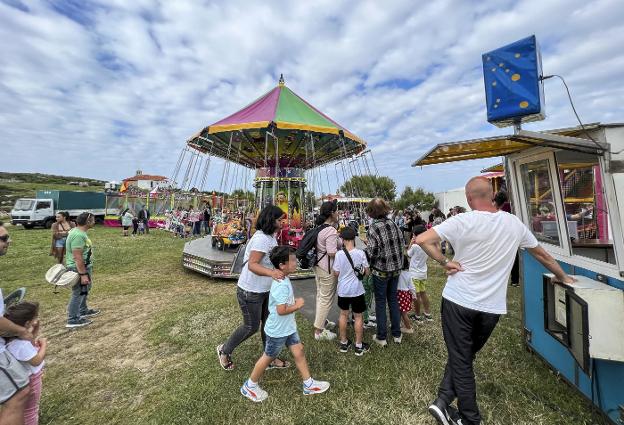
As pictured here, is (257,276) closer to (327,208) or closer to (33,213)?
(327,208)

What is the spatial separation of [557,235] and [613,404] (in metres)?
1.41

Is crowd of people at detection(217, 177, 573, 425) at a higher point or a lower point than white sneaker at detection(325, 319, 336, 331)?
higher

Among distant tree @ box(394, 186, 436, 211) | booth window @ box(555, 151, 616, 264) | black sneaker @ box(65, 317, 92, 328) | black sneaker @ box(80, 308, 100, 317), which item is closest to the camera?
booth window @ box(555, 151, 616, 264)

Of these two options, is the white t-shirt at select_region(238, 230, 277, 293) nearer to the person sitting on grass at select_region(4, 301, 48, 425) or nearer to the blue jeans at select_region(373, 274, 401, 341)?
the blue jeans at select_region(373, 274, 401, 341)

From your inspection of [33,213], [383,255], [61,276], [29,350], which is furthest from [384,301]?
[33,213]

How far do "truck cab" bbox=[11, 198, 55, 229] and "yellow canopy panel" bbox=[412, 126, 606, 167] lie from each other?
83.2 ft

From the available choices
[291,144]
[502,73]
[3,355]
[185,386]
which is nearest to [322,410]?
[185,386]

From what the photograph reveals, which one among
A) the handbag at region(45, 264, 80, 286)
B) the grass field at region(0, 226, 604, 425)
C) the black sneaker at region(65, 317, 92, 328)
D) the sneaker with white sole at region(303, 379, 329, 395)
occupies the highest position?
the handbag at region(45, 264, 80, 286)

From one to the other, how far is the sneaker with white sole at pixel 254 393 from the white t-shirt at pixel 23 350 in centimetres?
158

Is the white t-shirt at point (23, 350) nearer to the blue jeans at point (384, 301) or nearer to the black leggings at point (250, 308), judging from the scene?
the black leggings at point (250, 308)

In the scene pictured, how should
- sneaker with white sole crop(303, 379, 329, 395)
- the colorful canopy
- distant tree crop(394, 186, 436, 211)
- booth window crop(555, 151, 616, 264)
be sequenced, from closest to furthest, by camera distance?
1. booth window crop(555, 151, 616, 264)
2. sneaker with white sole crop(303, 379, 329, 395)
3. the colorful canopy
4. distant tree crop(394, 186, 436, 211)

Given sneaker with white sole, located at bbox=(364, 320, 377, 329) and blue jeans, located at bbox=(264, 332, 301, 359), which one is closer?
blue jeans, located at bbox=(264, 332, 301, 359)

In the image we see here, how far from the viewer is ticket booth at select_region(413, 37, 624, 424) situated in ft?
6.79

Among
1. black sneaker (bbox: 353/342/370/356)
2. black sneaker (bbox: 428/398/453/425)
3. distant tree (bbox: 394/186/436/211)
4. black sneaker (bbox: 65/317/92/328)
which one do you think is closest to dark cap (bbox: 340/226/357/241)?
black sneaker (bbox: 353/342/370/356)
